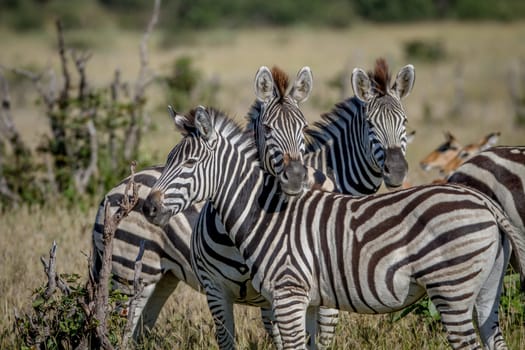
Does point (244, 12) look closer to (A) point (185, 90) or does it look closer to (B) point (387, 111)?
(A) point (185, 90)

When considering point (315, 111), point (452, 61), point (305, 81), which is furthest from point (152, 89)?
point (305, 81)

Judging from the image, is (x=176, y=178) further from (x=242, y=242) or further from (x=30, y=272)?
(x=30, y=272)

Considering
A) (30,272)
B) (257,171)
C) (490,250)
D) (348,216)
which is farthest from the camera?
(30,272)

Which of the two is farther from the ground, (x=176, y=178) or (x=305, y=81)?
(x=305, y=81)

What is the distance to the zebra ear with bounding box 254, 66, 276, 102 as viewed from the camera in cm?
670

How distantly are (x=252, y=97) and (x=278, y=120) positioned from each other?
22.1m

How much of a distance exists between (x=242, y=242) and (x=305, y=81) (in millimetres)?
1864

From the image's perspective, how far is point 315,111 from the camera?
82.6 feet

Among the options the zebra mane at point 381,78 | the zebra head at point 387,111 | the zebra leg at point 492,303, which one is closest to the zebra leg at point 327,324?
the zebra head at point 387,111

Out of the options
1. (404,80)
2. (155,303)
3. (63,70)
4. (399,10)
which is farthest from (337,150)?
(399,10)

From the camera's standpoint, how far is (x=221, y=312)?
6.09 meters

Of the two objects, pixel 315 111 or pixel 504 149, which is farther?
pixel 315 111

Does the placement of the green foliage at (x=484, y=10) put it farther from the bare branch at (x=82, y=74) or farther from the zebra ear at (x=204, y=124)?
the zebra ear at (x=204, y=124)

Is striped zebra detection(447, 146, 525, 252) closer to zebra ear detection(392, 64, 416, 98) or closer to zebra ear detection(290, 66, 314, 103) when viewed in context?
zebra ear detection(392, 64, 416, 98)
